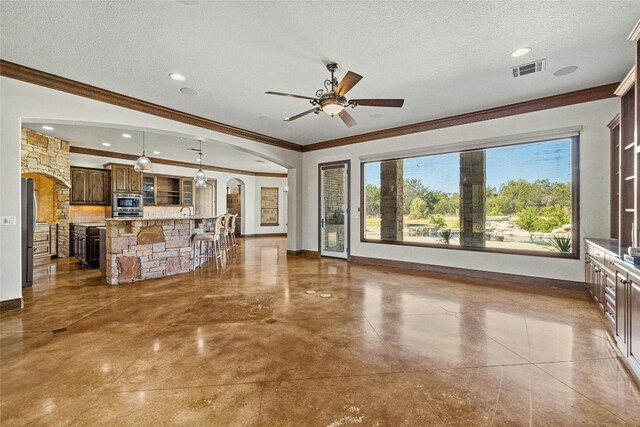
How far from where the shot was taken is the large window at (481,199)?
4.38 metres

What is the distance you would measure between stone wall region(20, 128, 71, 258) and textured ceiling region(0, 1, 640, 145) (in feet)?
11.3

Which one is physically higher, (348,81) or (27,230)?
(348,81)

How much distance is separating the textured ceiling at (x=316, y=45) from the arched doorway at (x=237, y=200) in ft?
24.9

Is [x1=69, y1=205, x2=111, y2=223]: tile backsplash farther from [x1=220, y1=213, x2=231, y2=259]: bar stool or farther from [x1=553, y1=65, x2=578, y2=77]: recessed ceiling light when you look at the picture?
[x1=553, y1=65, x2=578, y2=77]: recessed ceiling light

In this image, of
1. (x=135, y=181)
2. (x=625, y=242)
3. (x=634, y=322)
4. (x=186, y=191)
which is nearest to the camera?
(x=634, y=322)

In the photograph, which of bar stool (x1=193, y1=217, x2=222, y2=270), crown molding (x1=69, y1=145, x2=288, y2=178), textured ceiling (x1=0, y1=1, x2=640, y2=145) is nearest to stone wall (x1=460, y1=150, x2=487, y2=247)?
textured ceiling (x1=0, y1=1, x2=640, y2=145)

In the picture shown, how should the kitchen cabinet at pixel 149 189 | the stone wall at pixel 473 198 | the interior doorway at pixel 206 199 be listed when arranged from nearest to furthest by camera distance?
the stone wall at pixel 473 198 < the kitchen cabinet at pixel 149 189 < the interior doorway at pixel 206 199

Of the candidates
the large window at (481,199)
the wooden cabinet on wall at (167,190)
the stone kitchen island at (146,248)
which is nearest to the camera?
the large window at (481,199)

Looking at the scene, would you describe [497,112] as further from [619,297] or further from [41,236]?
[41,236]

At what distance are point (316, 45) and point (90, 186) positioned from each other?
8.24m

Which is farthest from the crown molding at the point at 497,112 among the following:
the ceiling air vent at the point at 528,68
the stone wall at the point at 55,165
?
the stone wall at the point at 55,165

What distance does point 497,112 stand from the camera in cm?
473

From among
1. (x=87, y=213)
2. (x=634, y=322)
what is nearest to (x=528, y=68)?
(x=634, y=322)

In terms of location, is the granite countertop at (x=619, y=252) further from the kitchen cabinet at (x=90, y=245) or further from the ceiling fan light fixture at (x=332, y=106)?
the kitchen cabinet at (x=90, y=245)
